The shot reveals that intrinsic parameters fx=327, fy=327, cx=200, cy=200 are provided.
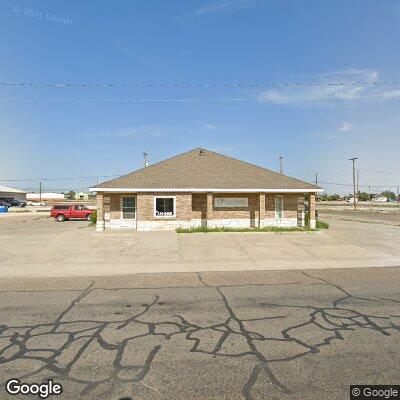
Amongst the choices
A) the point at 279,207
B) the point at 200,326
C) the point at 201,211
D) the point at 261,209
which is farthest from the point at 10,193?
the point at 200,326

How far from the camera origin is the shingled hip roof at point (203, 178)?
2209 centimetres

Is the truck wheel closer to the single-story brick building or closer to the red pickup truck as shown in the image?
the red pickup truck

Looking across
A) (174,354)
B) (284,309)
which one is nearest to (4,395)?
(174,354)

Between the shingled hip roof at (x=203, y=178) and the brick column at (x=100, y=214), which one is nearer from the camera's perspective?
the brick column at (x=100, y=214)

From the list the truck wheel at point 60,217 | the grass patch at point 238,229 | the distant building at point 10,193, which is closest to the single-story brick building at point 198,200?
the grass patch at point 238,229

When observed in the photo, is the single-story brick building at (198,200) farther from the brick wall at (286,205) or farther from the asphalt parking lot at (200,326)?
the asphalt parking lot at (200,326)

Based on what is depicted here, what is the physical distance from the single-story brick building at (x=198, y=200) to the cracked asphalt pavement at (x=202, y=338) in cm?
1261

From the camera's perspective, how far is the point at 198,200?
22891mm

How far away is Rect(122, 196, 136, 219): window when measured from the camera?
22.5 meters

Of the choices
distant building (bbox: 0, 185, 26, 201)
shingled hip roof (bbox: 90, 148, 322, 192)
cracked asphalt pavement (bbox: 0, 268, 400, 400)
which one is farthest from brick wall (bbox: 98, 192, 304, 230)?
distant building (bbox: 0, 185, 26, 201)

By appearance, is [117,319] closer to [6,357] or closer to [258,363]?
[6,357]

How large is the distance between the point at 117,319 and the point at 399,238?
18.3 m

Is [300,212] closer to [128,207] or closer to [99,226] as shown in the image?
[128,207]

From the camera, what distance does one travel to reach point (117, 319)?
261 inches
